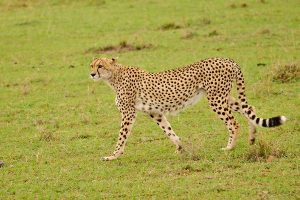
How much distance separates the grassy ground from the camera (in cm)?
677

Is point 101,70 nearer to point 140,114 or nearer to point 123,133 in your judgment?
point 123,133

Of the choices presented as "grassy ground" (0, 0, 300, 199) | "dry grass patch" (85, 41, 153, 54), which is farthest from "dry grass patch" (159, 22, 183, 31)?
"dry grass patch" (85, 41, 153, 54)

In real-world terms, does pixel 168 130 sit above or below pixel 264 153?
above

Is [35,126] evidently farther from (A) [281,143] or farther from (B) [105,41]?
(B) [105,41]

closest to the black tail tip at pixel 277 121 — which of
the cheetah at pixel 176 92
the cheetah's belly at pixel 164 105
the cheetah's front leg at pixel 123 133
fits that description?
the cheetah at pixel 176 92

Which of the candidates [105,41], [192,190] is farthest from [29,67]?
[192,190]

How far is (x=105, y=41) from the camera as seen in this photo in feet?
51.1

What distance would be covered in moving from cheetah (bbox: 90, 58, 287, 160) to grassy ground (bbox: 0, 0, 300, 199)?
290 millimetres

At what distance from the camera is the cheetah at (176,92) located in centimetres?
799

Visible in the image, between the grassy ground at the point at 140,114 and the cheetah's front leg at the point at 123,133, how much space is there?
118 millimetres

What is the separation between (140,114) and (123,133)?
8.22 ft

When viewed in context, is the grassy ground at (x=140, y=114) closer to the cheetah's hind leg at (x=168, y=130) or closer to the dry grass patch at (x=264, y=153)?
the dry grass patch at (x=264, y=153)

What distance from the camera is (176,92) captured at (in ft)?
26.4

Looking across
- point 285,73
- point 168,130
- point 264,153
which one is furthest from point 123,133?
point 285,73
